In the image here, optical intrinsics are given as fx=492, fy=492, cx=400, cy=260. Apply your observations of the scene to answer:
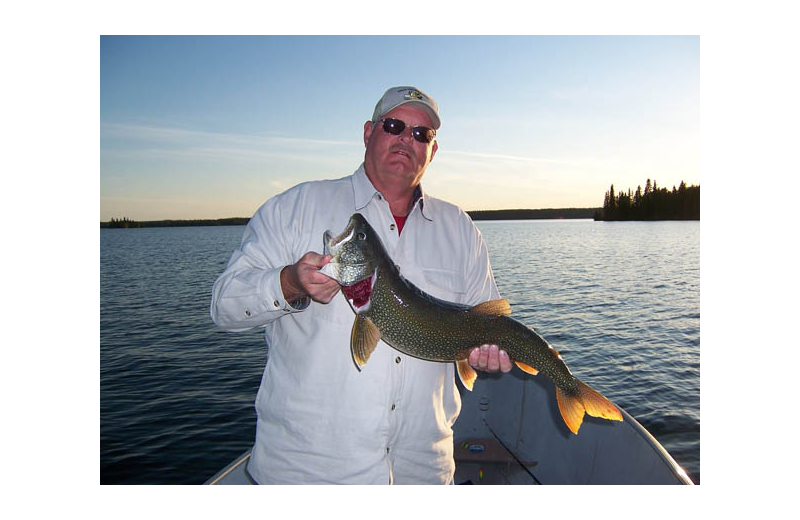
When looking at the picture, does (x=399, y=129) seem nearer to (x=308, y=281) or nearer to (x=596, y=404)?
(x=308, y=281)

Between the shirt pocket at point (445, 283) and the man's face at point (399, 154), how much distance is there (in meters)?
0.64

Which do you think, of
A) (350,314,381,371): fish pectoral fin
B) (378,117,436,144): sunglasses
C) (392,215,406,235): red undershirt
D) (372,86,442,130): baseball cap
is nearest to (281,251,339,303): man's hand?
(350,314,381,371): fish pectoral fin

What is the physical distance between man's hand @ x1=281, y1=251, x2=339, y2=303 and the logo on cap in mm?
1495

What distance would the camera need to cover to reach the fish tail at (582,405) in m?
3.37

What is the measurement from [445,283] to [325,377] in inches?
43.0

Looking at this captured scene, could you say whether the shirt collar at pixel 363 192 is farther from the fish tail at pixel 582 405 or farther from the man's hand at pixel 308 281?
the fish tail at pixel 582 405

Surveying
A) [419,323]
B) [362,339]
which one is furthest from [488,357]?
[362,339]

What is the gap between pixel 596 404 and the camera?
3.43 m

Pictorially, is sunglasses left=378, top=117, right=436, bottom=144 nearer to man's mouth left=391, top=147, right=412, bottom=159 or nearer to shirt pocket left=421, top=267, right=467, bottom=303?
man's mouth left=391, top=147, right=412, bottom=159

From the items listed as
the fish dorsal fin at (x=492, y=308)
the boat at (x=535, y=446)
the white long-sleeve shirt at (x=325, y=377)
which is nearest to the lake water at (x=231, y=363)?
the boat at (x=535, y=446)

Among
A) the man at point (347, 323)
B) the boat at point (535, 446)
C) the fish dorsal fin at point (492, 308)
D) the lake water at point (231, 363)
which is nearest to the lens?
the man at point (347, 323)

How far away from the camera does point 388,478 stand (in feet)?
9.75

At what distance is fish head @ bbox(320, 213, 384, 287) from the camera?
282cm

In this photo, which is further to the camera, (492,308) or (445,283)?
(445,283)
